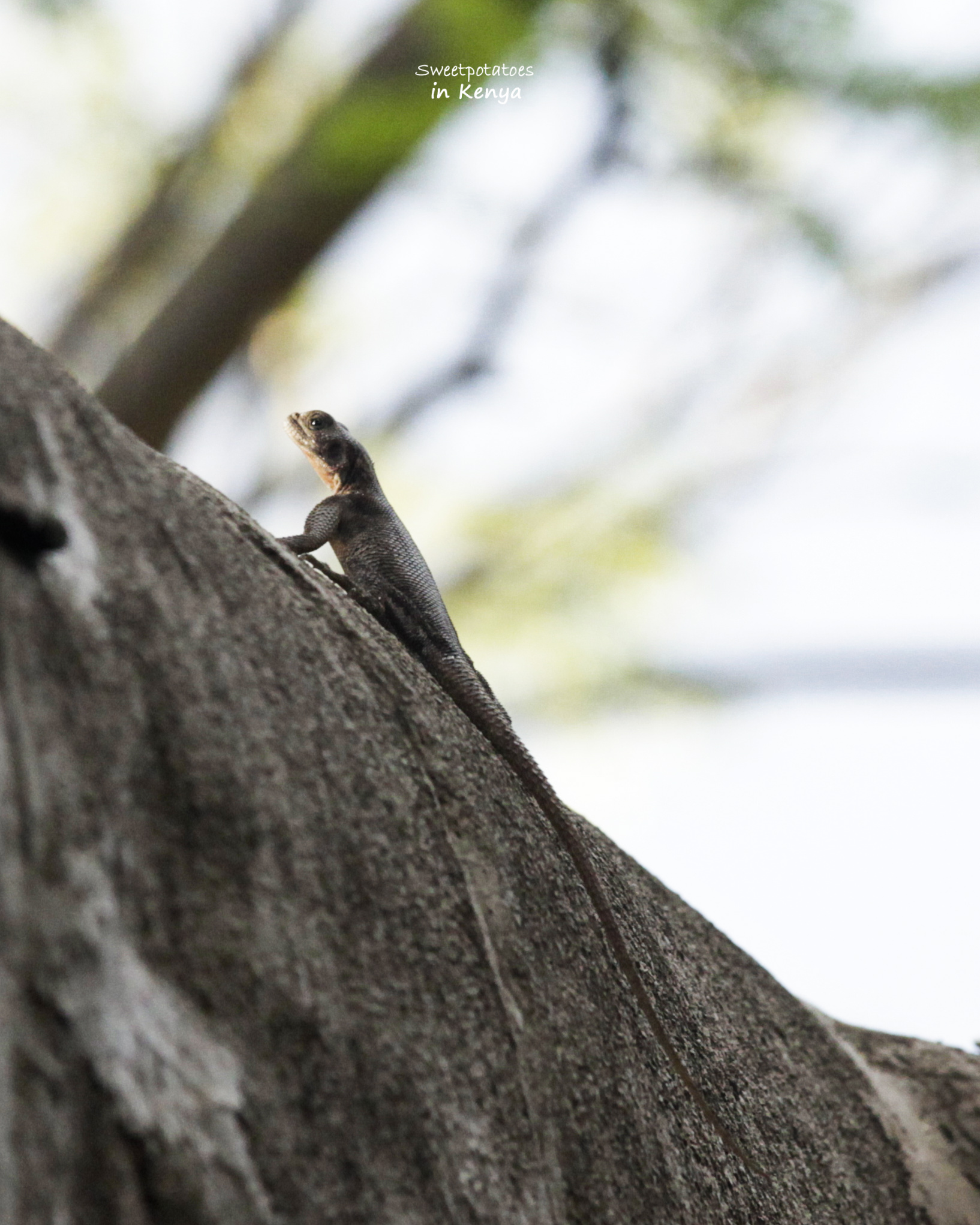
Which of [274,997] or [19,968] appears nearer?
[19,968]

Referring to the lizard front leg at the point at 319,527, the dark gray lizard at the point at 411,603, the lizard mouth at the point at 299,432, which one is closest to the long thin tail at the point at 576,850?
the dark gray lizard at the point at 411,603

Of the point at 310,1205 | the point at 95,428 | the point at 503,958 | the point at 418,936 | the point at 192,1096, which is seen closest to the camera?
the point at 192,1096

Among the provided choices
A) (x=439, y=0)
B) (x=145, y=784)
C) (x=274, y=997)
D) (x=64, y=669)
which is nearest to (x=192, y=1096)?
(x=274, y=997)

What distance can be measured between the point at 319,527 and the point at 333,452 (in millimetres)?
634

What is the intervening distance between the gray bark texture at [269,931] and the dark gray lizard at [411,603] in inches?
1.9

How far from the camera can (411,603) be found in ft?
11.9

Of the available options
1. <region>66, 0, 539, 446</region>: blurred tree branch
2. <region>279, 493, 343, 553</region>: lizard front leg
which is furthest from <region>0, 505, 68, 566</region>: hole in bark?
<region>66, 0, 539, 446</region>: blurred tree branch

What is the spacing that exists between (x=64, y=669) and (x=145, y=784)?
20cm

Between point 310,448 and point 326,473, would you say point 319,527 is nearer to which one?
point 326,473

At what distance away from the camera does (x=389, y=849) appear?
2250 millimetres

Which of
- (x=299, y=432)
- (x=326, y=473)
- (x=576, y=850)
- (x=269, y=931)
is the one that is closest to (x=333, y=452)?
(x=326, y=473)

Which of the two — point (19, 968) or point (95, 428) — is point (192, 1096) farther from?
point (95, 428)

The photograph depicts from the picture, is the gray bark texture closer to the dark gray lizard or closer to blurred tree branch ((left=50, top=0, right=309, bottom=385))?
the dark gray lizard

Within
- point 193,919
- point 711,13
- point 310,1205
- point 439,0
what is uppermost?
point 439,0
